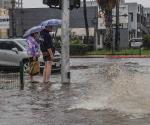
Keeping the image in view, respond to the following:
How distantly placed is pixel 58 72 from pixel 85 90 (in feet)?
28.0

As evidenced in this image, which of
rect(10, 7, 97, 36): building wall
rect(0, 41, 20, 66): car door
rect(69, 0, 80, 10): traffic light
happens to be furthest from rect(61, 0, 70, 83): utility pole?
rect(10, 7, 97, 36): building wall

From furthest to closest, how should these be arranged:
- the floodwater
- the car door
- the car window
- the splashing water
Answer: the car window < the car door < the splashing water < the floodwater

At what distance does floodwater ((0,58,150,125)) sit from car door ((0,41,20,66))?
7818 millimetres

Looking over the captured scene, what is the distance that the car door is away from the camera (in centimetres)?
2436

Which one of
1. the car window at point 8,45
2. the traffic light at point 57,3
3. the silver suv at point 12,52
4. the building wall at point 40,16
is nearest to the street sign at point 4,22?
the building wall at point 40,16

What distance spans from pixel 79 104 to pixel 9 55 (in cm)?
1303

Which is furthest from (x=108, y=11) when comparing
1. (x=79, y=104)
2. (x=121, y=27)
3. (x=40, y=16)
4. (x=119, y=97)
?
(x=79, y=104)

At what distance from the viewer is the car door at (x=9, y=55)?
79.9 feet

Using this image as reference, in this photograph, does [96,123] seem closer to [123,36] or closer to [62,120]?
[62,120]

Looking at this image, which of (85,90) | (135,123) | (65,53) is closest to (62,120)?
(135,123)

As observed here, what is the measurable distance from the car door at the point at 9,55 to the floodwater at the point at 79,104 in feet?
25.6

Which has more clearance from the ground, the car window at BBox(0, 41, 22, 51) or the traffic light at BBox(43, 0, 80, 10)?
the traffic light at BBox(43, 0, 80, 10)

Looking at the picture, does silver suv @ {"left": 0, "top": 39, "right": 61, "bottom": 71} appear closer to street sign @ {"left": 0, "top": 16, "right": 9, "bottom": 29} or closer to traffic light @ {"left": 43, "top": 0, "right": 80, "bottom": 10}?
traffic light @ {"left": 43, "top": 0, "right": 80, "bottom": 10}

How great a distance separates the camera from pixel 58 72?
76.6 feet
